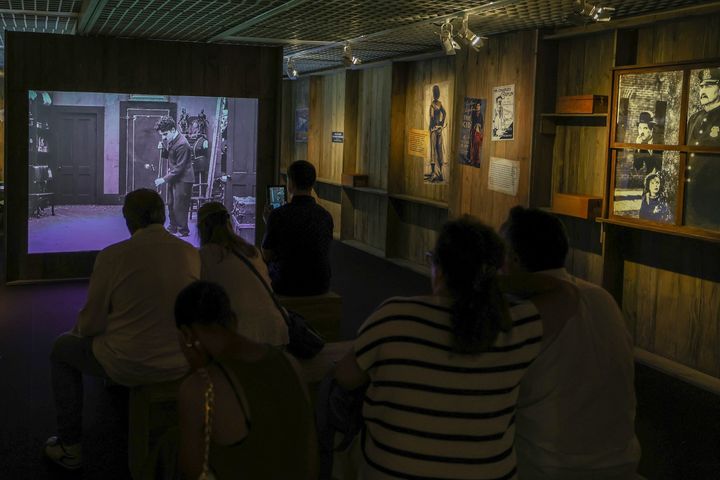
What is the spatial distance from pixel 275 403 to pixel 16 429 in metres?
2.85

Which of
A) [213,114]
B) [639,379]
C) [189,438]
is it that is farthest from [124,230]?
[189,438]

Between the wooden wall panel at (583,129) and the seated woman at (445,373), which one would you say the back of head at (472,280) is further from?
the wooden wall panel at (583,129)

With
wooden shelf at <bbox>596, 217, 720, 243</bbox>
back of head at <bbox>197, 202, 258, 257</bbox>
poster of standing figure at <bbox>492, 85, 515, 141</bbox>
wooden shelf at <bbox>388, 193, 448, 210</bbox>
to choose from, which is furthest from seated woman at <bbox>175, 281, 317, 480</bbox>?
wooden shelf at <bbox>388, 193, 448, 210</bbox>

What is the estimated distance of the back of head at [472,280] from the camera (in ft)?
7.34

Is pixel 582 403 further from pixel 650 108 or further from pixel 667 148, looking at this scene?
pixel 650 108

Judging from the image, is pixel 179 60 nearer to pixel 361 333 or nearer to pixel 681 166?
pixel 681 166

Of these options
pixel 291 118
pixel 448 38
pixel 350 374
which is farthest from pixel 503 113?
pixel 291 118

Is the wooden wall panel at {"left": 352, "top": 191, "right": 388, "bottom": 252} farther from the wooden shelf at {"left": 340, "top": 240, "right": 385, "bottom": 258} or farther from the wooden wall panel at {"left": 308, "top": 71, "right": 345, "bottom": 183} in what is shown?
the wooden wall panel at {"left": 308, "top": 71, "right": 345, "bottom": 183}

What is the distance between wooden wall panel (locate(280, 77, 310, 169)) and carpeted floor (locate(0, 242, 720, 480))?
302 inches

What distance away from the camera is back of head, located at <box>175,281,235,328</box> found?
254 cm

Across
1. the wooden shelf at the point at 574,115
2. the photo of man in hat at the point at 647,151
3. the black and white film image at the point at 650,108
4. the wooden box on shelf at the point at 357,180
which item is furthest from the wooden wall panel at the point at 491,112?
the wooden box on shelf at the point at 357,180

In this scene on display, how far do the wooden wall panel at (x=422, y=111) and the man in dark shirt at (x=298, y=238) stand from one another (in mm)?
4017

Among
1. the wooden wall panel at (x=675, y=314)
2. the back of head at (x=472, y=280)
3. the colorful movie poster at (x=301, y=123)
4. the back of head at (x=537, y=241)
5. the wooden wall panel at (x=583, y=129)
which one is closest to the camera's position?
the back of head at (x=472, y=280)

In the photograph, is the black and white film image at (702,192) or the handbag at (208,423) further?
the black and white film image at (702,192)
